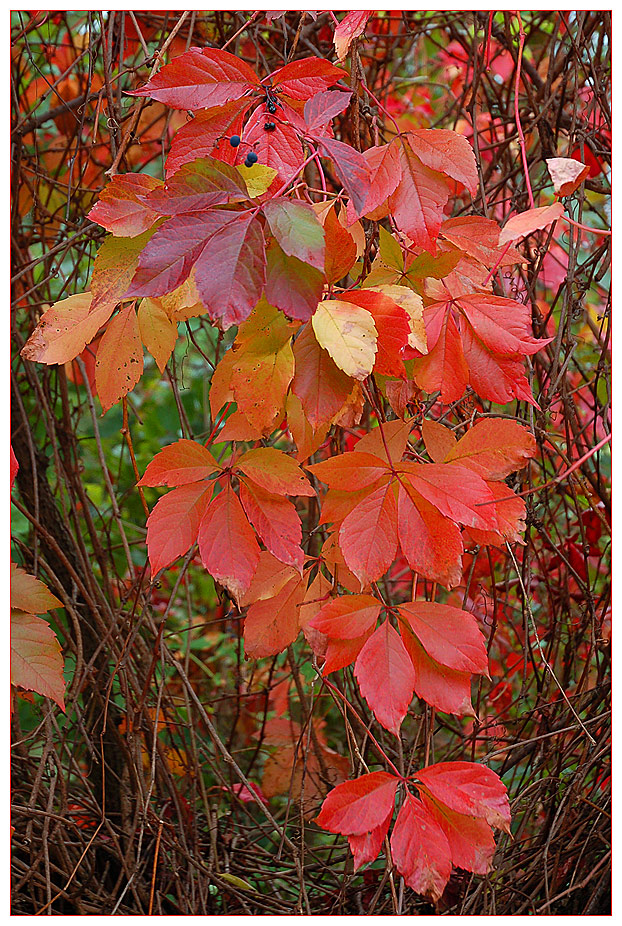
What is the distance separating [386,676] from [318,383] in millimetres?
245

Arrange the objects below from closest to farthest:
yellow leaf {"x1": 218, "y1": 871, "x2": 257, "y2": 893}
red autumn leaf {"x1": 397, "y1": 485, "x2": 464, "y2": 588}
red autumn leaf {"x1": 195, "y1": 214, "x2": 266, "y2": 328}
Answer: red autumn leaf {"x1": 195, "y1": 214, "x2": 266, "y2": 328}, red autumn leaf {"x1": 397, "y1": 485, "x2": 464, "y2": 588}, yellow leaf {"x1": 218, "y1": 871, "x2": 257, "y2": 893}

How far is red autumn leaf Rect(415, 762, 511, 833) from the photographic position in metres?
0.63

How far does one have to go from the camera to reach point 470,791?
642mm

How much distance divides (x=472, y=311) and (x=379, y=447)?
15 centimetres

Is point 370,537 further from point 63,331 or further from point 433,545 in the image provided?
point 63,331

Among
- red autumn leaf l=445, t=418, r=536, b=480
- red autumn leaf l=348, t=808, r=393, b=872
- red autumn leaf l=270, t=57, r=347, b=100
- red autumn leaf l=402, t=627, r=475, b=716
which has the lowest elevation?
red autumn leaf l=348, t=808, r=393, b=872

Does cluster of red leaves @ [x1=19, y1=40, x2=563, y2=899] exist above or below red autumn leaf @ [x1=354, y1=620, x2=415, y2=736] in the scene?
above

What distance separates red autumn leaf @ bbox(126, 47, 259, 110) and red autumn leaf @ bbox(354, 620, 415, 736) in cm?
48

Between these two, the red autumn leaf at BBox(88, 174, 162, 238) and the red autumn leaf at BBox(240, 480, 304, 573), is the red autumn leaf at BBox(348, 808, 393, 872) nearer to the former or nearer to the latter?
the red autumn leaf at BBox(240, 480, 304, 573)

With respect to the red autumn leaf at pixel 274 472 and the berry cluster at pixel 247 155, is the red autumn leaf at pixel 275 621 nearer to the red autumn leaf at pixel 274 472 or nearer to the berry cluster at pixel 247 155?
the red autumn leaf at pixel 274 472

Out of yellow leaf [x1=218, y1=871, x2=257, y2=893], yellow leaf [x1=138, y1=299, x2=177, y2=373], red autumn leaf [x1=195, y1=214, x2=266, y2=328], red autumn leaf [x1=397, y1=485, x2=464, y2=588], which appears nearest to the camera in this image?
red autumn leaf [x1=195, y1=214, x2=266, y2=328]

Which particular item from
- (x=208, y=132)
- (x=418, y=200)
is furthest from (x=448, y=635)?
(x=208, y=132)

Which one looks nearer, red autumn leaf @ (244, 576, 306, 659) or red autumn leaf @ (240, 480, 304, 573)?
red autumn leaf @ (240, 480, 304, 573)

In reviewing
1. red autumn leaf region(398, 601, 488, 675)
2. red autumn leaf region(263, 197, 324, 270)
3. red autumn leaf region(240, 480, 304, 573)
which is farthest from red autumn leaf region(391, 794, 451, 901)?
red autumn leaf region(263, 197, 324, 270)
